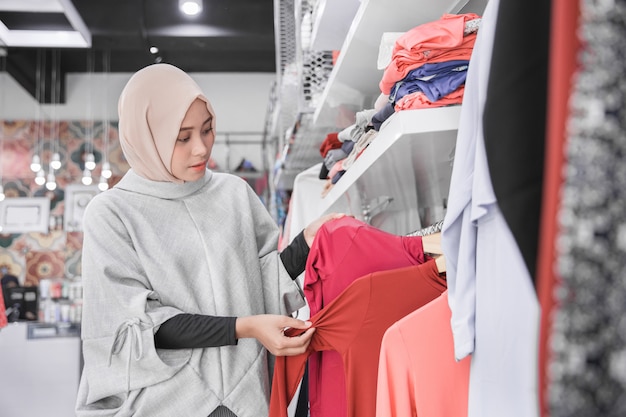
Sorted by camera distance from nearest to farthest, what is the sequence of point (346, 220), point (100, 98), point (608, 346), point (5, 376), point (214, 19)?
point (608, 346)
point (346, 220)
point (5, 376)
point (214, 19)
point (100, 98)

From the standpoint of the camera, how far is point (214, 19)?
18.3 feet

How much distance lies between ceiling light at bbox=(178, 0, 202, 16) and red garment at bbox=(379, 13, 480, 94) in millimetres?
4272

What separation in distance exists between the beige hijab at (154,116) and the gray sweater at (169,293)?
6 cm

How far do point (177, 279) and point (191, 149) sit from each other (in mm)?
343

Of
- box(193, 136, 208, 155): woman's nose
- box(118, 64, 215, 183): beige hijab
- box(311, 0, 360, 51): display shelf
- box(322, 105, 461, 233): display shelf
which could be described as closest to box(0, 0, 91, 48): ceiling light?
box(311, 0, 360, 51): display shelf

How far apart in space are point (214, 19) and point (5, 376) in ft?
12.0

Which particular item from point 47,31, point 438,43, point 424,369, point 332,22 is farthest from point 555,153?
point 47,31

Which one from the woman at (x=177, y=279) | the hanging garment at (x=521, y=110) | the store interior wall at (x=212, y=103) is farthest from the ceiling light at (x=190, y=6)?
the hanging garment at (x=521, y=110)

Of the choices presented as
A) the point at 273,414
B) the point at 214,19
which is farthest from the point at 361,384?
the point at 214,19

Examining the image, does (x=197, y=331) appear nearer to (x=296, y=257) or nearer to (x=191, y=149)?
(x=296, y=257)

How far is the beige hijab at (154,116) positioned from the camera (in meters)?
1.51

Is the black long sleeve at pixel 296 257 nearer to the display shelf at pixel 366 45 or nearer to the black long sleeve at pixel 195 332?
the black long sleeve at pixel 195 332

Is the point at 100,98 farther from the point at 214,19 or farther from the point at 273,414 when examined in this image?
the point at 273,414

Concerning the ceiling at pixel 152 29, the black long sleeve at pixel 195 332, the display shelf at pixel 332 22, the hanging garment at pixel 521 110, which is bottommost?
the black long sleeve at pixel 195 332
